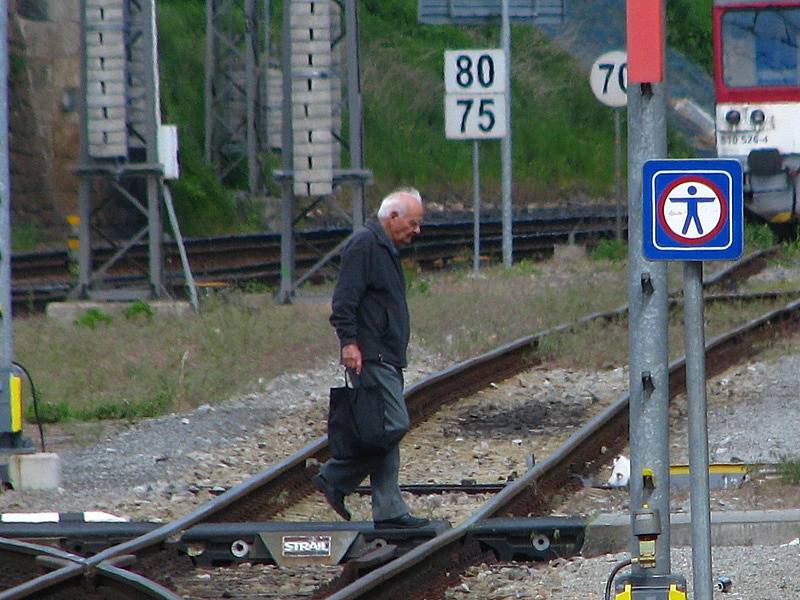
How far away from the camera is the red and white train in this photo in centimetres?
2173

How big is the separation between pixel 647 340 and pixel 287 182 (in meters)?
13.8

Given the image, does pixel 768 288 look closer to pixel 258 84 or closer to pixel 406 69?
pixel 258 84

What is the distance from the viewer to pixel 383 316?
837 centimetres

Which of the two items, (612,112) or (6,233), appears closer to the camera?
(6,233)

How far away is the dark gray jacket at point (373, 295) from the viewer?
827 cm

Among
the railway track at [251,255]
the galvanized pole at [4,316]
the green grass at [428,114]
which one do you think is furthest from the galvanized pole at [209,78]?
the galvanized pole at [4,316]

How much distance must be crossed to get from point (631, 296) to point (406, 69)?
1445 inches

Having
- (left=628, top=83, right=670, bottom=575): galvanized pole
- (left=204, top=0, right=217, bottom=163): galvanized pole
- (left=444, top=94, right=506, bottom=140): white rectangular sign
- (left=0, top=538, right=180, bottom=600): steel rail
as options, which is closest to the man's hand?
(left=0, top=538, right=180, bottom=600): steel rail

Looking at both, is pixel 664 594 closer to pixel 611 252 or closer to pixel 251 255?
pixel 611 252

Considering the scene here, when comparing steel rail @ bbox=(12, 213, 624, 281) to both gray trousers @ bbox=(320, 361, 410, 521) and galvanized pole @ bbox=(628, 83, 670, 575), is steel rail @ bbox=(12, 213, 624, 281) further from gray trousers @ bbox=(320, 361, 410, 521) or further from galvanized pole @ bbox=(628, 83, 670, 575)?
galvanized pole @ bbox=(628, 83, 670, 575)

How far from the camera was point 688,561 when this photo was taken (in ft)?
26.0

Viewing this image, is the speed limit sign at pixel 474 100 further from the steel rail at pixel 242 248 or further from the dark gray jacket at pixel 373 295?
the dark gray jacket at pixel 373 295

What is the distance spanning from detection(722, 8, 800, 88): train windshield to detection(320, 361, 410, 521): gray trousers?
14.8m

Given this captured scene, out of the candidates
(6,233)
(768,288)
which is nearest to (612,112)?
(768,288)
